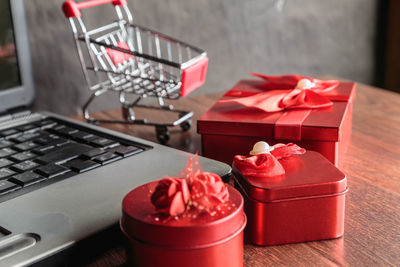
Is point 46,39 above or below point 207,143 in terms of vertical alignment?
above

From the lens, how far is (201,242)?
0.39 meters

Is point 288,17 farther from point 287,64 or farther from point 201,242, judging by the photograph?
point 201,242

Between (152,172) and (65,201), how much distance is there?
4.6 inches

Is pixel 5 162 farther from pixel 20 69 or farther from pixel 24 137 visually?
pixel 20 69

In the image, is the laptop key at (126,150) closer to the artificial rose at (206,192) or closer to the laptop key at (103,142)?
the laptop key at (103,142)

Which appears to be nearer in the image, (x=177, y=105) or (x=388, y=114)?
(x=388, y=114)

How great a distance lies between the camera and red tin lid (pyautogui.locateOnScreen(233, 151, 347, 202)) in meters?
0.47

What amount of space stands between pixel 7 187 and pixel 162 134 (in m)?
0.34

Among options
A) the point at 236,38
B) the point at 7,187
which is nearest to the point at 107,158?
the point at 7,187

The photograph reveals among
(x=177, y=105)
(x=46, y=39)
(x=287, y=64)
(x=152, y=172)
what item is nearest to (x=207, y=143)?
(x=152, y=172)

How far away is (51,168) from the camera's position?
60 centimetres

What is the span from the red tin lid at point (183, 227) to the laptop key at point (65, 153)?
249mm

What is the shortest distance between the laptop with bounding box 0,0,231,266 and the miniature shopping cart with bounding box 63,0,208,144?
0.36 ft

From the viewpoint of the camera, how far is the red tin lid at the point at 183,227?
38 cm
